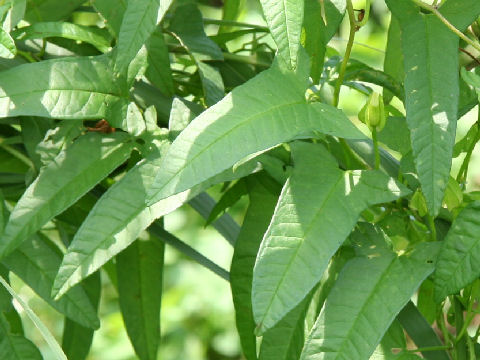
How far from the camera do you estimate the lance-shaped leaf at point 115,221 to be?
1.34ft

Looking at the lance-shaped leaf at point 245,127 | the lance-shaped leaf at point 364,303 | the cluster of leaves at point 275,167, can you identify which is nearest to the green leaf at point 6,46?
the cluster of leaves at point 275,167

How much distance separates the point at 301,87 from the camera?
0.41m

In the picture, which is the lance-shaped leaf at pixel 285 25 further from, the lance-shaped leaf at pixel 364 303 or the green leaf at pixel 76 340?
the green leaf at pixel 76 340

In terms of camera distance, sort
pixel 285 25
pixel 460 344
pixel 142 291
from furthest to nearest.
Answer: pixel 142 291
pixel 460 344
pixel 285 25

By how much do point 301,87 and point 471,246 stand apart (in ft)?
0.40

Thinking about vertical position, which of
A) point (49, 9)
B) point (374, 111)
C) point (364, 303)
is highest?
point (49, 9)

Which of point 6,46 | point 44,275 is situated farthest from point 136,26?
point 44,275

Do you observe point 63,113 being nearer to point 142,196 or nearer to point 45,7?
point 142,196

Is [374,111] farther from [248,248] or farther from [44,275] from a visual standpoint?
[44,275]

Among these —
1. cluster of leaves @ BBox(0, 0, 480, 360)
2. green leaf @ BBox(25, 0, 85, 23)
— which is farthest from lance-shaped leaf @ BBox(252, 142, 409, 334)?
green leaf @ BBox(25, 0, 85, 23)

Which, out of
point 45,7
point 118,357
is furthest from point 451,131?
point 118,357

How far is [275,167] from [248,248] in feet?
0.22

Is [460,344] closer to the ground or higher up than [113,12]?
closer to the ground

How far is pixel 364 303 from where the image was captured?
0.40 metres
